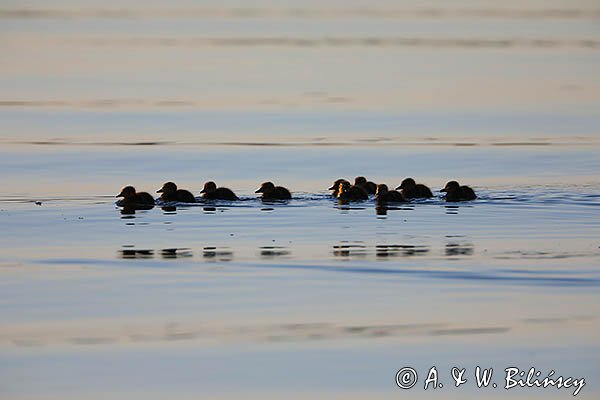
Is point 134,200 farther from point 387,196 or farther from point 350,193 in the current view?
point 387,196

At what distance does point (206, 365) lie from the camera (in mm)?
8867

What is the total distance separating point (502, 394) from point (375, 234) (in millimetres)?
5174

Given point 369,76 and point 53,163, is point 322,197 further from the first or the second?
point 369,76

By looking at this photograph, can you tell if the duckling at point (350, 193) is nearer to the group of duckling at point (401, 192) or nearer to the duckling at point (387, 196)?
the group of duckling at point (401, 192)

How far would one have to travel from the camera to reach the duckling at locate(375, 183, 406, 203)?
15.4 meters

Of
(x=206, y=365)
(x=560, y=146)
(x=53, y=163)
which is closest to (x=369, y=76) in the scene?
(x=560, y=146)

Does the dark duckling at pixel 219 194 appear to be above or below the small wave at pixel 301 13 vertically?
below

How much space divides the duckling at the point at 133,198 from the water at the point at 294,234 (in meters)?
0.27

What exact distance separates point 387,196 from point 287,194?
991mm

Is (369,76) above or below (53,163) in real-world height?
above

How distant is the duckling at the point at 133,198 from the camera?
1538 centimetres

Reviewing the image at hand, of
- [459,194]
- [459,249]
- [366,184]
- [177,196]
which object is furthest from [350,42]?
[459,249]

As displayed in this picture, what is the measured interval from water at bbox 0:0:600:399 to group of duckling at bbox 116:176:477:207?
16 centimetres

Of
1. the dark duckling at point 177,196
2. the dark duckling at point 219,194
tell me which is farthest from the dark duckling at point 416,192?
the dark duckling at point 177,196
